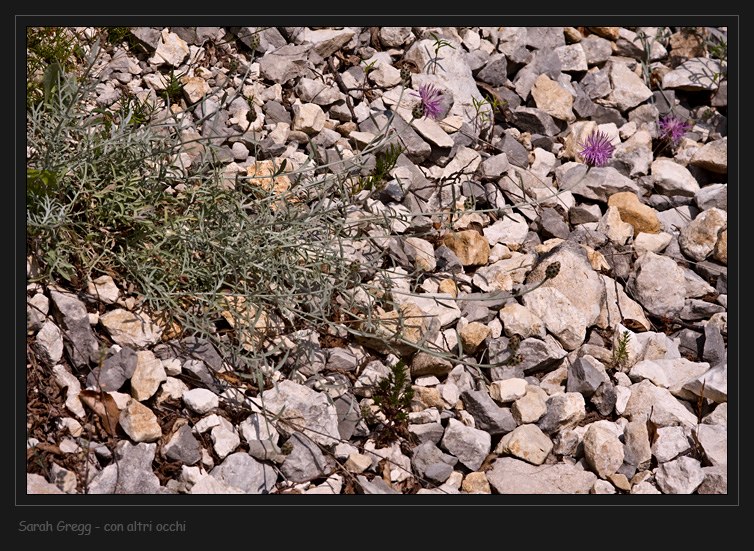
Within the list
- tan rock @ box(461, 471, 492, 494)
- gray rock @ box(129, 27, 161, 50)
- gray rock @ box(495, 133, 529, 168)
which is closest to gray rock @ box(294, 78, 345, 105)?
gray rock @ box(129, 27, 161, 50)

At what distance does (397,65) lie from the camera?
410cm

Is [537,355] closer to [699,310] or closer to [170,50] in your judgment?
[699,310]

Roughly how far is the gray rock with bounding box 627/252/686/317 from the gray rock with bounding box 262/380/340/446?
141 centimetres

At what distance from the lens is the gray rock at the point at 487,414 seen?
9.41 feet

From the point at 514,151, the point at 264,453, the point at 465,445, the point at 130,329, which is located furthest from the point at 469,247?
the point at 130,329

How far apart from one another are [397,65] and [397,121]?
469 mm

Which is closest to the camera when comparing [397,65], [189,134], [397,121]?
[189,134]

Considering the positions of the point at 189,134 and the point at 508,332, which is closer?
the point at 508,332

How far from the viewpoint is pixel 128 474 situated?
A: 2.47 metres

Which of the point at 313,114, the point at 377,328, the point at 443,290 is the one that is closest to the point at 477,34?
the point at 313,114

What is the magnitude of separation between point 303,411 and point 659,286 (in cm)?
157

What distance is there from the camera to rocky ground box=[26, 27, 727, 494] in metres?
2.63
